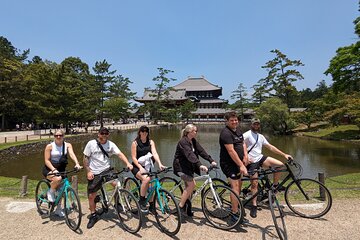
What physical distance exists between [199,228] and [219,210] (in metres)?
0.44

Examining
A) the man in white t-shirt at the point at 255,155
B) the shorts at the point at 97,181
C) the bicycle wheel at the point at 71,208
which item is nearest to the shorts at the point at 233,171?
the man in white t-shirt at the point at 255,155

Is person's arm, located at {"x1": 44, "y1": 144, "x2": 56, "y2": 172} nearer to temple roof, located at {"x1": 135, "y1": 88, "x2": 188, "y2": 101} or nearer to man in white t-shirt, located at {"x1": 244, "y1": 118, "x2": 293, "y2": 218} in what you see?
man in white t-shirt, located at {"x1": 244, "y1": 118, "x2": 293, "y2": 218}

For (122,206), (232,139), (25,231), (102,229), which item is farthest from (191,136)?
(25,231)

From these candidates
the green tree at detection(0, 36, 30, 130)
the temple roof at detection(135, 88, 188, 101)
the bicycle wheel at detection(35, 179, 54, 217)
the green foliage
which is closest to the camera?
the bicycle wheel at detection(35, 179, 54, 217)

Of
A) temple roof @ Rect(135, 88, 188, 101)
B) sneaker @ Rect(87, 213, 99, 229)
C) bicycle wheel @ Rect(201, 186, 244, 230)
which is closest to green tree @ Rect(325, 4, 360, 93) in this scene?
bicycle wheel @ Rect(201, 186, 244, 230)

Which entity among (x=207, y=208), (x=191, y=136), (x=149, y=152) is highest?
(x=191, y=136)

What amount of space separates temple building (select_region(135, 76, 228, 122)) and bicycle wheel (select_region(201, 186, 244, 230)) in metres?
53.9

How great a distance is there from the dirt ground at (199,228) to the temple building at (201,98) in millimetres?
53657

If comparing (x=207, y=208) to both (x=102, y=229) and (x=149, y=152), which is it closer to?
(x=149, y=152)

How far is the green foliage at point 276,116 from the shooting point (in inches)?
1284

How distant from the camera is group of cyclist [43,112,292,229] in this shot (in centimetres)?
402

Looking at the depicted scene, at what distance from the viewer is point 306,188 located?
447cm

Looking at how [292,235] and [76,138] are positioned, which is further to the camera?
[76,138]

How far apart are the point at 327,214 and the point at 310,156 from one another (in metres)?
14.0
